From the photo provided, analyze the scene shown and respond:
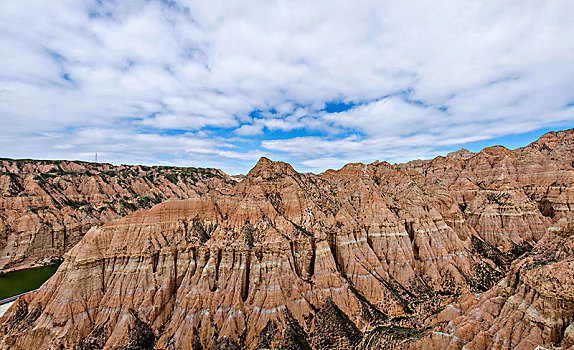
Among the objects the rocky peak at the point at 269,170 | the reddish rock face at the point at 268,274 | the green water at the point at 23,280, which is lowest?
the green water at the point at 23,280

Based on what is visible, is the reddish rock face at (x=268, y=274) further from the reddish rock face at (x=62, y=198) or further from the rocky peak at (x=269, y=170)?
the reddish rock face at (x=62, y=198)

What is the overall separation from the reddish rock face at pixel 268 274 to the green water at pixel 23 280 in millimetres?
40921

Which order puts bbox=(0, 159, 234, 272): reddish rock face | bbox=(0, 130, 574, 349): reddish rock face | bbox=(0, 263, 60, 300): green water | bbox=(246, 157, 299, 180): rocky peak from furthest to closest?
bbox=(0, 159, 234, 272): reddish rock face → bbox=(0, 263, 60, 300): green water → bbox=(246, 157, 299, 180): rocky peak → bbox=(0, 130, 574, 349): reddish rock face

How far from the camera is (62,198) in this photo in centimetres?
11244

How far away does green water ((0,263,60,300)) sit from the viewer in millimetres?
Result: 67119

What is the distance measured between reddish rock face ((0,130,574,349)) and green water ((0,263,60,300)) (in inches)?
1611

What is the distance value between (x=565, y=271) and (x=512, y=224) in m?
73.2

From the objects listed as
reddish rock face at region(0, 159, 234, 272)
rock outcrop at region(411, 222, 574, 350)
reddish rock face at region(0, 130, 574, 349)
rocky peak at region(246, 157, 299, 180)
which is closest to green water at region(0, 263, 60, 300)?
reddish rock face at region(0, 159, 234, 272)

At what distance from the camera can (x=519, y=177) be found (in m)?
99.4

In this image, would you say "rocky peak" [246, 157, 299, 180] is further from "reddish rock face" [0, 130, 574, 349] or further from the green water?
the green water

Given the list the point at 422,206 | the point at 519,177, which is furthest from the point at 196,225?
the point at 519,177

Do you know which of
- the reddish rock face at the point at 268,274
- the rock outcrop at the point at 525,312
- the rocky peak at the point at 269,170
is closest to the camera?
the rock outcrop at the point at 525,312

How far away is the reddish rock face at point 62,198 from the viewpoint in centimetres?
8906

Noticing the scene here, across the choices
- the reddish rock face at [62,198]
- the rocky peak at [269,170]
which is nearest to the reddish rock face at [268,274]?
the rocky peak at [269,170]
